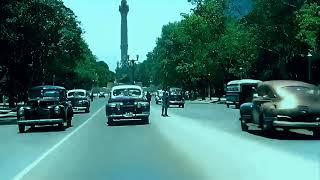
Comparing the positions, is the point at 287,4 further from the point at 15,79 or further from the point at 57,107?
the point at 57,107

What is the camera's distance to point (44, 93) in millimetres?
25516

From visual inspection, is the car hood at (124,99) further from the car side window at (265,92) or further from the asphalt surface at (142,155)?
the car side window at (265,92)

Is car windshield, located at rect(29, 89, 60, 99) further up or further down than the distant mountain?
further down

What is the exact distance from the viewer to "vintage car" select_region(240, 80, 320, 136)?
17766mm

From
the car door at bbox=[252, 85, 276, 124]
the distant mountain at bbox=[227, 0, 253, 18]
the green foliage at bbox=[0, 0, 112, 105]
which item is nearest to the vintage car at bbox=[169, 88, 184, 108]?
the green foliage at bbox=[0, 0, 112, 105]

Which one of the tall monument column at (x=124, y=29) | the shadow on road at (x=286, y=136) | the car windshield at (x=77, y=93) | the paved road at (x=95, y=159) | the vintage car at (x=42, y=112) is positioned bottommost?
the paved road at (x=95, y=159)

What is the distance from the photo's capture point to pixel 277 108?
59.4ft

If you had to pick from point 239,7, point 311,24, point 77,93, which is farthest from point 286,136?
point 239,7

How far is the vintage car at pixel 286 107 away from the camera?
1777cm

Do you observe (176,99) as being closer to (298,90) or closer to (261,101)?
(261,101)

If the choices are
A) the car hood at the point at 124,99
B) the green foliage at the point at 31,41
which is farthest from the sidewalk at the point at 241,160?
the green foliage at the point at 31,41

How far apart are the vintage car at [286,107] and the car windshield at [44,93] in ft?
30.2

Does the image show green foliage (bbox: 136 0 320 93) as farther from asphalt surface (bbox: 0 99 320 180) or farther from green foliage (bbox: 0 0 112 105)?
asphalt surface (bbox: 0 99 320 180)

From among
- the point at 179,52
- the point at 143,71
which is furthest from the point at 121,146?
the point at 143,71
